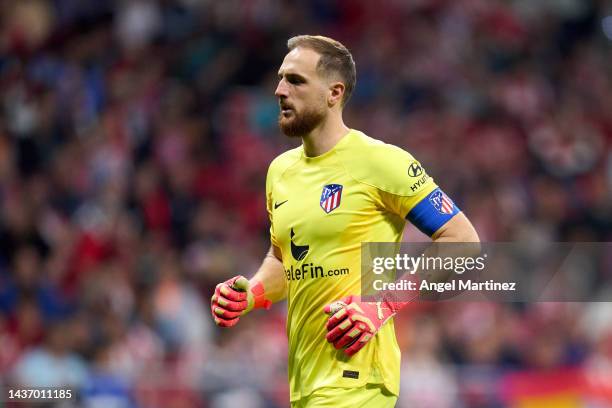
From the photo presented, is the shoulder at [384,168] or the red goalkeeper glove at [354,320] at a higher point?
the shoulder at [384,168]

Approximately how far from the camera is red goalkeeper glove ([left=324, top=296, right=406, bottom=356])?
4773 millimetres

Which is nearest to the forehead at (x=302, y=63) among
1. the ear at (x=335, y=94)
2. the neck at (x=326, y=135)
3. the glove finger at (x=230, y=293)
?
the ear at (x=335, y=94)

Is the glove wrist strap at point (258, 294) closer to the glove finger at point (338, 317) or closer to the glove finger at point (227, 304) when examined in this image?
the glove finger at point (227, 304)

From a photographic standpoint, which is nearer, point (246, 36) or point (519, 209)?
point (519, 209)

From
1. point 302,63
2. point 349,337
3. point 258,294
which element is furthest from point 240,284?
point 302,63

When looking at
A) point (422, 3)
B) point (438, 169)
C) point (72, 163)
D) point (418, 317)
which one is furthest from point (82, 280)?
point (422, 3)

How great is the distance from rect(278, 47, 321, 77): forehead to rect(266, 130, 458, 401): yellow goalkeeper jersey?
1.09ft

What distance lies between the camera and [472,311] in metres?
9.85

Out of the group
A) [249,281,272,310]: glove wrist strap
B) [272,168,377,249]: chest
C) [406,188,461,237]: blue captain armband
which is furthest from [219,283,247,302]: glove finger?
[406,188,461,237]: blue captain armband

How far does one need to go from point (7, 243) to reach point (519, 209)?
15.6 feet

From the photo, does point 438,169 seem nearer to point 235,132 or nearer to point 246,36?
point 235,132

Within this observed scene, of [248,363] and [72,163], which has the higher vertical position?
[72,163]

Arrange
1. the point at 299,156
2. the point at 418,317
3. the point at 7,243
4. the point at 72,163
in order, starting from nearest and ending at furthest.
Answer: the point at 299,156 < the point at 418,317 < the point at 7,243 < the point at 72,163

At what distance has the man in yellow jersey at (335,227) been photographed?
16.1 feet
